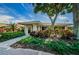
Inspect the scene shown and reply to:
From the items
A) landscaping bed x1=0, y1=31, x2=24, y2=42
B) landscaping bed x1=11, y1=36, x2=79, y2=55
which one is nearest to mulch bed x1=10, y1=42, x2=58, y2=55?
landscaping bed x1=11, y1=36, x2=79, y2=55

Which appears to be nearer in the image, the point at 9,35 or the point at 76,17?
the point at 76,17

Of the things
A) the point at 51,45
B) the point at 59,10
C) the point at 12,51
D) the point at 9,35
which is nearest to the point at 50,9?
the point at 59,10

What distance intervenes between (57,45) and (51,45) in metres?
0.15

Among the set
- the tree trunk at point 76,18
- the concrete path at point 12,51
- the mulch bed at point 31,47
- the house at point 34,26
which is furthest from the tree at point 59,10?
the concrete path at point 12,51

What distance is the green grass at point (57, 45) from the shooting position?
5484 millimetres

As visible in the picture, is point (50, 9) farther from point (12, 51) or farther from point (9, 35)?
point (12, 51)

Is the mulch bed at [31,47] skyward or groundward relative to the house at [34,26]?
groundward

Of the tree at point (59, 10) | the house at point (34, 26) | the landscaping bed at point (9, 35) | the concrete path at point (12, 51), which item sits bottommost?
the concrete path at point (12, 51)

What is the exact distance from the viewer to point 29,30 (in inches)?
221

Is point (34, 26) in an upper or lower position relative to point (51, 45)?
upper

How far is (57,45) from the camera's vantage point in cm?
553

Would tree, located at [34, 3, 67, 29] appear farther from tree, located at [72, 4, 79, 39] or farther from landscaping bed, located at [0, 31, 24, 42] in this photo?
landscaping bed, located at [0, 31, 24, 42]

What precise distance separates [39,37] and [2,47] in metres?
0.95

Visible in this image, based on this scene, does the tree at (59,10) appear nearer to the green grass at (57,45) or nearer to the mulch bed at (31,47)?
the green grass at (57,45)
